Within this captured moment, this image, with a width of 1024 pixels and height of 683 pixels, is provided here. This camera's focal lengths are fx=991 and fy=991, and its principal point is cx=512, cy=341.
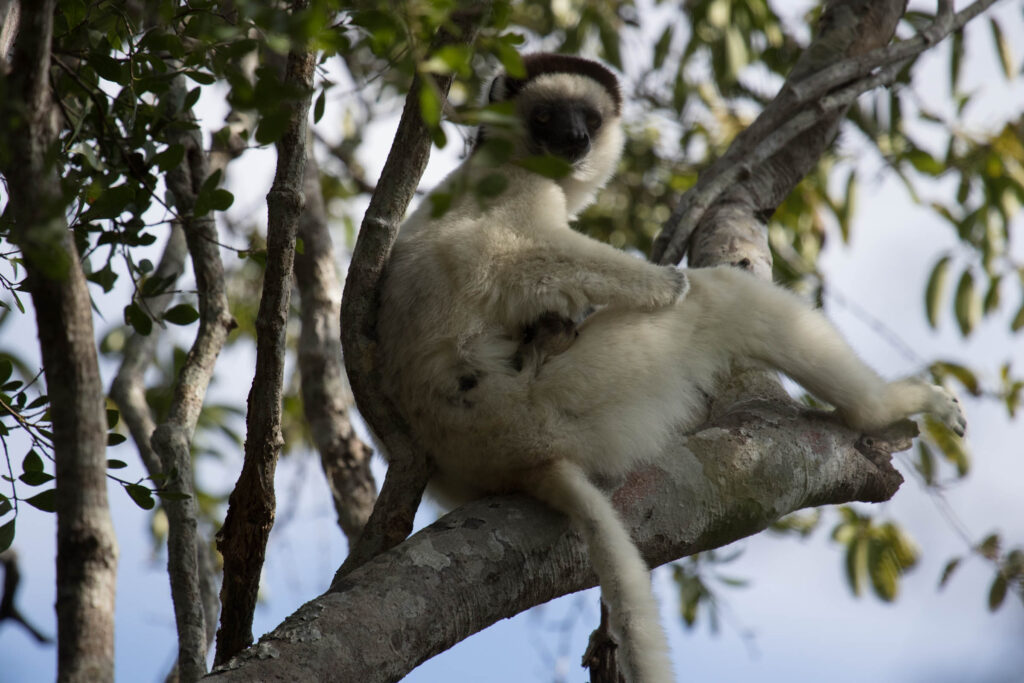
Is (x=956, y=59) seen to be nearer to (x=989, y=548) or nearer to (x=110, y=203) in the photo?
(x=989, y=548)

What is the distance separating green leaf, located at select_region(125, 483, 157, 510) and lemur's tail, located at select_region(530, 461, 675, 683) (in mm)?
1018

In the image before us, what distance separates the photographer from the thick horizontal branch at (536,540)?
7.26 feet

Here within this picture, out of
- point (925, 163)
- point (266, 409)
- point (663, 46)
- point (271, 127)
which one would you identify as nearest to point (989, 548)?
point (925, 163)

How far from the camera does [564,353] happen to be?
2998mm

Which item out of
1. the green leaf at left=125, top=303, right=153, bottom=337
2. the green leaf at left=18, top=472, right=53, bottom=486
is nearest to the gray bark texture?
the green leaf at left=125, top=303, right=153, bottom=337

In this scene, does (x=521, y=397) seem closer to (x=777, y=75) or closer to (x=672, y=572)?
(x=672, y=572)

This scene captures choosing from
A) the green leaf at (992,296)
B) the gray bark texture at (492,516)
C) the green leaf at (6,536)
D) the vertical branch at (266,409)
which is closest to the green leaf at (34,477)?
the green leaf at (6,536)

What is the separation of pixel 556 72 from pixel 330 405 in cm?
182

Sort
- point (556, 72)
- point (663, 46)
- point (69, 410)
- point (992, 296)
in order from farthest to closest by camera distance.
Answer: point (663, 46) → point (992, 296) → point (556, 72) → point (69, 410)

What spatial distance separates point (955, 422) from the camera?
3.49 metres

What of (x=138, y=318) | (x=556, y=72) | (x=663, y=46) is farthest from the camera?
(x=663, y=46)

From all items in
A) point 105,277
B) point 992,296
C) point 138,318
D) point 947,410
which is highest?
point 992,296

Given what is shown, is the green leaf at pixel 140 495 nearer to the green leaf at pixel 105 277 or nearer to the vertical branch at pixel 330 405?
the green leaf at pixel 105 277

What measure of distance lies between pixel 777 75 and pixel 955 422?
365 centimetres
